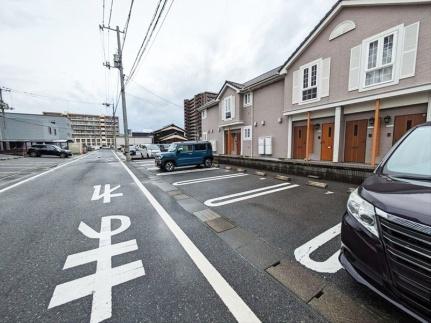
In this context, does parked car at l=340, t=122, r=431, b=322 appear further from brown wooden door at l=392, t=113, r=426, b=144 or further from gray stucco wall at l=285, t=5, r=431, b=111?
brown wooden door at l=392, t=113, r=426, b=144

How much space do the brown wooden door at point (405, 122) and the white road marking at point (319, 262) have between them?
7.31m

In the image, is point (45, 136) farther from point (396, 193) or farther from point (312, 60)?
point (396, 193)

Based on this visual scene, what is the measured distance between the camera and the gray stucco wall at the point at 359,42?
20.4ft

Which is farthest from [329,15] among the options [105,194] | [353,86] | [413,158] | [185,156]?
[105,194]

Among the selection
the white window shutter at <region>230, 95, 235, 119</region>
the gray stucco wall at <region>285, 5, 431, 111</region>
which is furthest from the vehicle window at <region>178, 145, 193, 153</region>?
the gray stucco wall at <region>285, 5, 431, 111</region>

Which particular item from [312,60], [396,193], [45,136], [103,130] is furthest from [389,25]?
[103,130]

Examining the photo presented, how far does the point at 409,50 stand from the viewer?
6.52m

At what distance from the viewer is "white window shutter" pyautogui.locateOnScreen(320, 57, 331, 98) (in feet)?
29.4

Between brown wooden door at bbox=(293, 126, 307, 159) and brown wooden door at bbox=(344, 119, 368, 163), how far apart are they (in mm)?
2300

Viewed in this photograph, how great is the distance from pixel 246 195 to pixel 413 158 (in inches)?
149

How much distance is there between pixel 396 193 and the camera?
1637mm

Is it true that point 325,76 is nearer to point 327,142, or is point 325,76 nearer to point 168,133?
point 327,142

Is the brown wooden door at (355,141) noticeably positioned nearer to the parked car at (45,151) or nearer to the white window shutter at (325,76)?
the white window shutter at (325,76)

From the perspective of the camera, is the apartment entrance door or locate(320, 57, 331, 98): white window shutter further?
the apartment entrance door
